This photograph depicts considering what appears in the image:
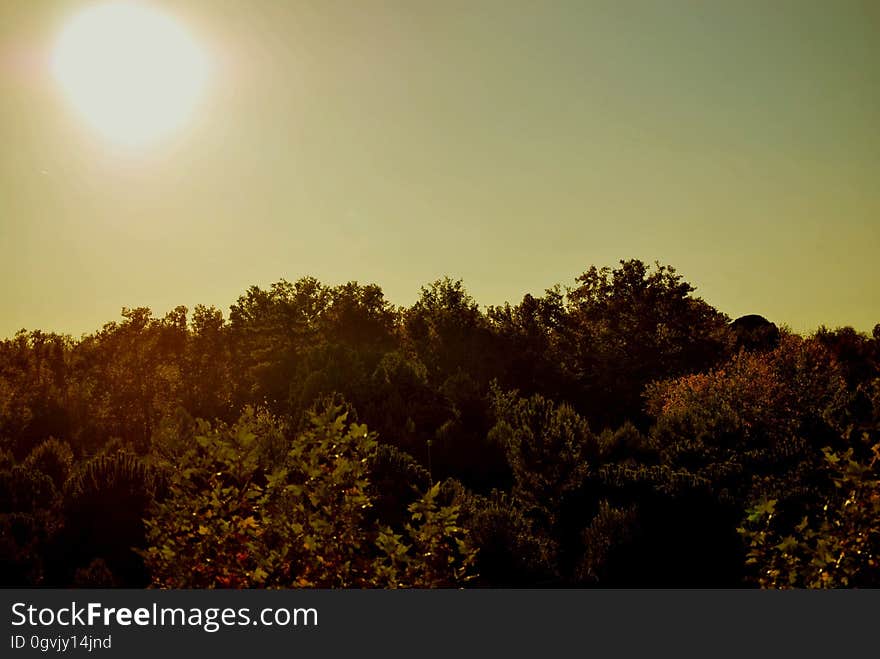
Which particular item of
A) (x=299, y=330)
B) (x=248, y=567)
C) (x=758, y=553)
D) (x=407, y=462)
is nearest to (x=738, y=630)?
(x=758, y=553)

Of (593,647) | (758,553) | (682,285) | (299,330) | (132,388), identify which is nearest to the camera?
(593,647)

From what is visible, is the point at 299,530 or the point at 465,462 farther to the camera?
the point at 465,462

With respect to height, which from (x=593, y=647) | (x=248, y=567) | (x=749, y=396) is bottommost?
(x=593, y=647)

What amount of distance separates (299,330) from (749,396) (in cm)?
4188

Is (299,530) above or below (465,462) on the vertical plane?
below

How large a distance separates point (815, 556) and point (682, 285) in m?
56.0

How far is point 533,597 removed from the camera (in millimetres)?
5418

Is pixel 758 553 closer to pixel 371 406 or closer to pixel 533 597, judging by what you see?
pixel 533 597

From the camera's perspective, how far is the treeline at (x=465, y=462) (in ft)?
21.9

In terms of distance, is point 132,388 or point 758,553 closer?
point 758,553

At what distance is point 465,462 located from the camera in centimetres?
2947

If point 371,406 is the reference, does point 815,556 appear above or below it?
below

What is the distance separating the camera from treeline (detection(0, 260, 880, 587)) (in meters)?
6.66

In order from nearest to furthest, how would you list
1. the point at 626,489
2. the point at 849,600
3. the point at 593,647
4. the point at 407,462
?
the point at 593,647 → the point at 849,600 → the point at 626,489 → the point at 407,462
